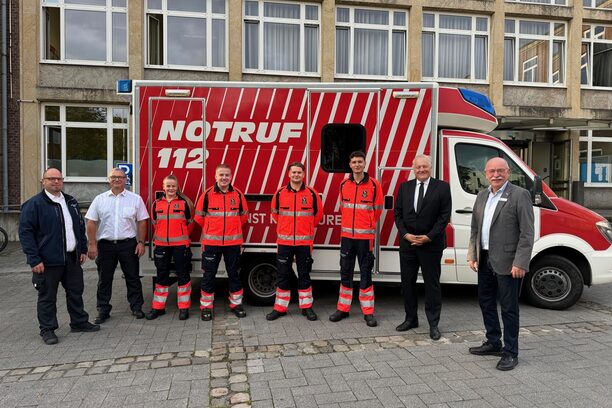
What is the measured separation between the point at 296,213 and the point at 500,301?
2.31 metres

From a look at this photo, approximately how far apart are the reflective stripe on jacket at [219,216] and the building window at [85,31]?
32.4ft

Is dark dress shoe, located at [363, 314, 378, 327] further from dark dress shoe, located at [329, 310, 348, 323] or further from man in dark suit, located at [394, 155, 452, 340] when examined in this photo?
man in dark suit, located at [394, 155, 452, 340]

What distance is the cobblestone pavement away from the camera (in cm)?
339

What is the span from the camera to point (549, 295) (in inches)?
224

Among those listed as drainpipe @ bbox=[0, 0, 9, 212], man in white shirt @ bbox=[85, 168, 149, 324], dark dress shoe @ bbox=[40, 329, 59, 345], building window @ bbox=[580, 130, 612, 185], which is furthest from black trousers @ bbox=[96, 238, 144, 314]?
building window @ bbox=[580, 130, 612, 185]

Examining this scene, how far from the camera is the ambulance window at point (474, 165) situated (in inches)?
222

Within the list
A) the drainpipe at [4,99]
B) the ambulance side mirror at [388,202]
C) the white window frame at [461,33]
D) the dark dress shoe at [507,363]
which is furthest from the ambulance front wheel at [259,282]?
the white window frame at [461,33]

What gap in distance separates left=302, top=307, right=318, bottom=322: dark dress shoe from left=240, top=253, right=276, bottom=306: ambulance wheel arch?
631 mm

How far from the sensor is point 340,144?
547 centimetres

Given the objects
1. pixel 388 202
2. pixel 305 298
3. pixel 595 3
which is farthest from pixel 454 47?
pixel 305 298

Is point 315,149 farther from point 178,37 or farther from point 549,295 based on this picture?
point 178,37

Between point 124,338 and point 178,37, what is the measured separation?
36.4ft

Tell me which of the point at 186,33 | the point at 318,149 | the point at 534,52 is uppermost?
the point at 534,52

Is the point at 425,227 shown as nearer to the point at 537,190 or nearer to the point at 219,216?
the point at 537,190
